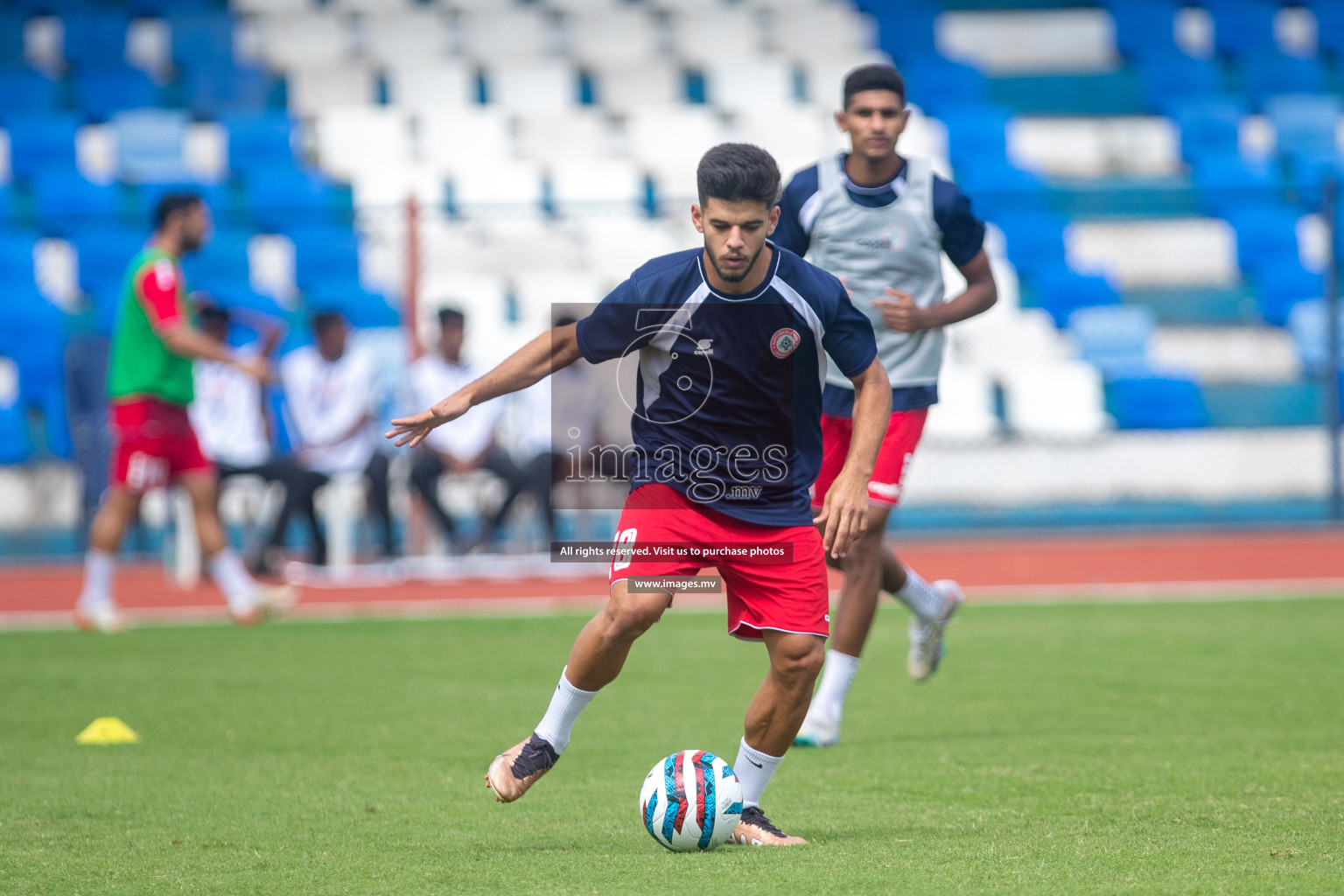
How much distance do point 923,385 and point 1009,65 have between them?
1504 centimetres

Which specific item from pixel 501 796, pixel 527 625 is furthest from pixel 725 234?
pixel 527 625

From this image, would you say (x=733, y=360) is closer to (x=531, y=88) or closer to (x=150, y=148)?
(x=150, y=148)

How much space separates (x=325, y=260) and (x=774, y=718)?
12589 millimetres

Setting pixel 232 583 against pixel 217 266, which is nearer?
pixel 232 583

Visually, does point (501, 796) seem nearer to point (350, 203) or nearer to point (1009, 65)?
point (350, 203)

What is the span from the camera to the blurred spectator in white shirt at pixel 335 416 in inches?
505

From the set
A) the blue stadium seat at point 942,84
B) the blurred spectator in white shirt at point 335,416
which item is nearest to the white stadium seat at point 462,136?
the blue stadium seat at point 942,84

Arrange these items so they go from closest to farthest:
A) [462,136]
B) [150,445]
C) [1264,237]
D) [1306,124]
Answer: [150,445] < [1264,237] < [462,136] < [1306,124]

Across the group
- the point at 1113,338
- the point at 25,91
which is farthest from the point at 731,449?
the point at 25,91

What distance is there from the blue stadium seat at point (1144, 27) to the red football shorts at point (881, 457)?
15.4 meters

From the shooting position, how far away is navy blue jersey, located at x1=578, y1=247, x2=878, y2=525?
449 centimetres

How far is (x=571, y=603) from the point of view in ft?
36.0

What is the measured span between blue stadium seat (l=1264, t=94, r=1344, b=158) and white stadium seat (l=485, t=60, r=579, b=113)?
840cm

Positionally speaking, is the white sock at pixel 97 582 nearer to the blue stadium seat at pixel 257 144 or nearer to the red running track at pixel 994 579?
the red running track at pixel 994 579
